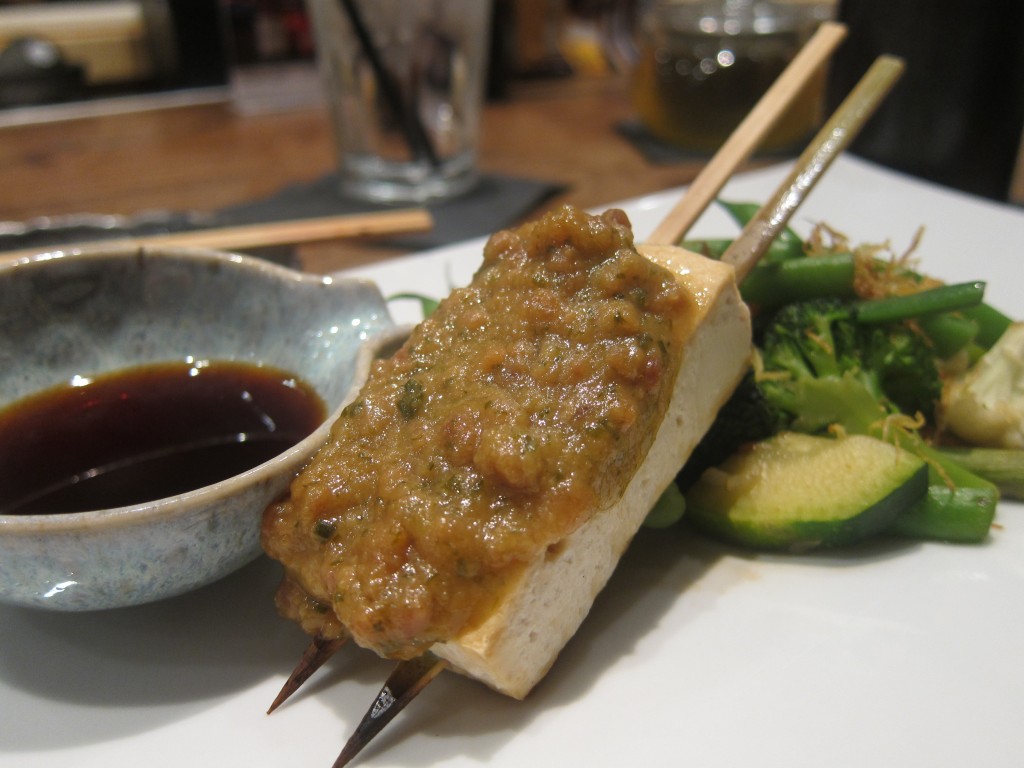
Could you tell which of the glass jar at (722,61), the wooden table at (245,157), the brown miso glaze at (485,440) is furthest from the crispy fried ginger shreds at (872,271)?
the glass jar at (722,61)

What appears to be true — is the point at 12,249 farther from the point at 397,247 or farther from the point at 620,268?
the point at 620,268

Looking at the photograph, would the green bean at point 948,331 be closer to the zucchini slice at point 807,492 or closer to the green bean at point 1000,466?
the green bean at point 1000,466

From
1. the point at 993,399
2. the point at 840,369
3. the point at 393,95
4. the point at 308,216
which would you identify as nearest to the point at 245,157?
the point at 308,216

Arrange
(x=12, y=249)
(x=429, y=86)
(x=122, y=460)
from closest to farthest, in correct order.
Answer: (x=122, y=460) → (x=12, y=249) → (x=429, y=86)

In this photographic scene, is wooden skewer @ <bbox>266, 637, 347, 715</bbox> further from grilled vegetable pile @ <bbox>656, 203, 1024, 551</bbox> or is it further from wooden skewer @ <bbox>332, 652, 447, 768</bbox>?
grilled vegetable pile @ <bbox>656, 203, 1024, 551</bbox>

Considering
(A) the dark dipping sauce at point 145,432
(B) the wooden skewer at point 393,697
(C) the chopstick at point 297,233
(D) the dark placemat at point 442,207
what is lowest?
(D) the dark placemat at point 442,207

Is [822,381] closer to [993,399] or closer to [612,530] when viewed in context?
[993,399]

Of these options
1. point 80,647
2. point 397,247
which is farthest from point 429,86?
point 80,647
